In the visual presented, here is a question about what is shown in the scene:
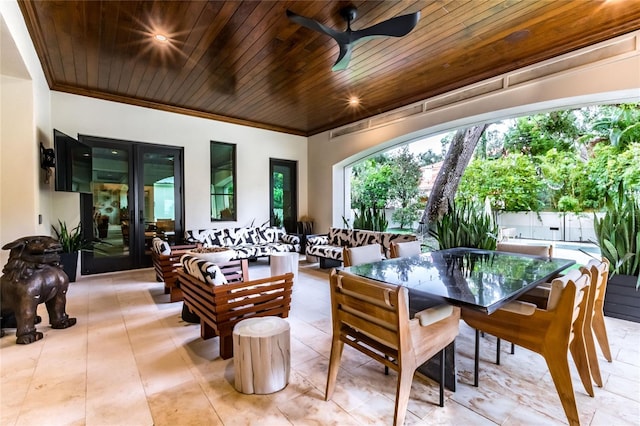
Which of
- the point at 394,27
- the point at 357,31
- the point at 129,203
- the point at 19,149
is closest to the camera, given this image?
the point at 394,27

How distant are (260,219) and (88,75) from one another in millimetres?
3957

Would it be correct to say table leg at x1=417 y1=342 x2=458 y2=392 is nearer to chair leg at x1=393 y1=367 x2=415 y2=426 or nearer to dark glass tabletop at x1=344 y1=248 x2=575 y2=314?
dark glass tabletop at x1=344 y1=248 x2=575 y2=314

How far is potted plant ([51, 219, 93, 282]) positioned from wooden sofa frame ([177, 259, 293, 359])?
2927 millimetres

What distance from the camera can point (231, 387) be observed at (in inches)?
77.6

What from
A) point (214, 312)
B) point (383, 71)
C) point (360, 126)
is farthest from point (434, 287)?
point (360, 126)

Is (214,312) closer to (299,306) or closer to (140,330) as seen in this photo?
(140,330)

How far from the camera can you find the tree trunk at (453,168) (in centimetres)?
640

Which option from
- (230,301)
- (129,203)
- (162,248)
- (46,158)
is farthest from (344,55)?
(129,203)

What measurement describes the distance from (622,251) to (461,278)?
265 centimetres

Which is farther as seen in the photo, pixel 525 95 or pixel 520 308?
pixel 525 95

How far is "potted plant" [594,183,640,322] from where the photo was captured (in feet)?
10.2

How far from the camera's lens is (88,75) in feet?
14.0

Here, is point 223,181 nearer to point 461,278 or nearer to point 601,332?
point 461,278

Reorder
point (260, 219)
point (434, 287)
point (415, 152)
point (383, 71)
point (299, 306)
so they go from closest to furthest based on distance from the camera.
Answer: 1. point (434, 287)
2. point (299, 306)
3. point (383, 71)
4. point (260, 219)
5. point (415, 152)
